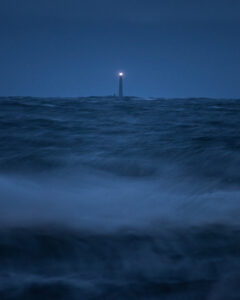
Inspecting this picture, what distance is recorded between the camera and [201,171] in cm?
418

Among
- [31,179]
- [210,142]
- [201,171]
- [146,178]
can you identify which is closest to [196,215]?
[146,178]

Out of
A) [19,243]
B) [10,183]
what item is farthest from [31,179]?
[19,243]

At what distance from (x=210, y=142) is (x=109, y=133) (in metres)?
2.58

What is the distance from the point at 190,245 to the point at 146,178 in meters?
1.97

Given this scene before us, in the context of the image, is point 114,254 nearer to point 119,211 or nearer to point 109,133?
point 119,211

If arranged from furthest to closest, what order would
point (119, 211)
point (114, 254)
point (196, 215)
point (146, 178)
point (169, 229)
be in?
point (146, 178)
point (119, 211)
point (196, 215)
point (169, 229)
point (114, 254)

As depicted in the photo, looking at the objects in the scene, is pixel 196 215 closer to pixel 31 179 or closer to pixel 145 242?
pixel 145 242

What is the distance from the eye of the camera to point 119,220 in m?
2.52

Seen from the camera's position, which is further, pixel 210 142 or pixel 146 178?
pixel 210 142

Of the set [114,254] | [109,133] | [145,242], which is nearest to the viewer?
[114,254]

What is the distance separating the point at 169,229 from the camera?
7.61 ft

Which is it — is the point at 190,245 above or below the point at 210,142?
below

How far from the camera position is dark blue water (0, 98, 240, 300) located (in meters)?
1.59

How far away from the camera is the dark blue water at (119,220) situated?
5.23ft
